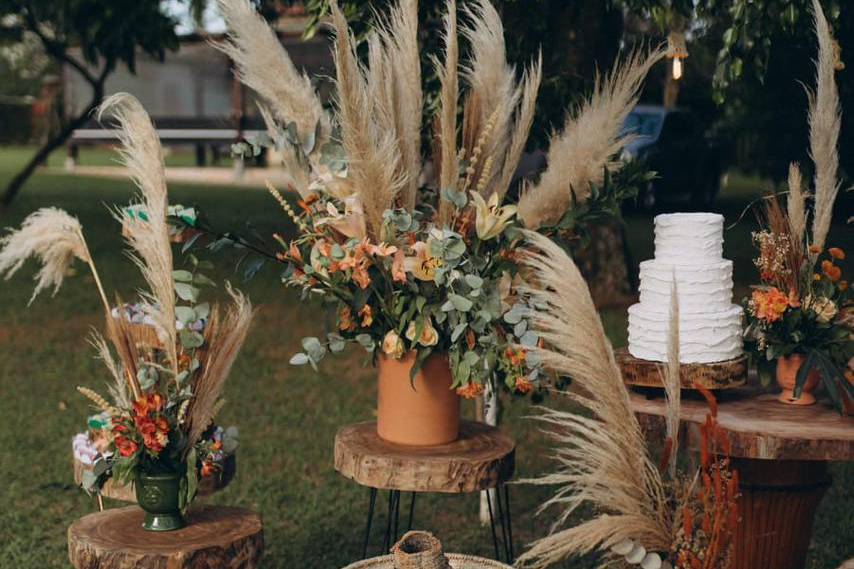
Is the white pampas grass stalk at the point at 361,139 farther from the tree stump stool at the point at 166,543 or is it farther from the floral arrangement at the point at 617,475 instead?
the tree stump stool at the point at 166,543

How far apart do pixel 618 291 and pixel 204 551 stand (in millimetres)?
5768

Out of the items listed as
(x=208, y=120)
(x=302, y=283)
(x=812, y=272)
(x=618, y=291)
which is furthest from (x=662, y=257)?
(x=208, y=120)

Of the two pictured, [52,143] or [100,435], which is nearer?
[100,435]

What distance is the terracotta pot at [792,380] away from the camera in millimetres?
3244

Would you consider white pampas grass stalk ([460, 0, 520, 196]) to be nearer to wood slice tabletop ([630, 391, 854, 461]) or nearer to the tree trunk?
wood slice tabletop ([630, 391, 854, 461])

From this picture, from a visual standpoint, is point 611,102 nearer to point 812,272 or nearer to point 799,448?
point 812,272

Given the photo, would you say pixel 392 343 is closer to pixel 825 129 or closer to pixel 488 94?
pixel 488 94

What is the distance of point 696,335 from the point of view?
308cm

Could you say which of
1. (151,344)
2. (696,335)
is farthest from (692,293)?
(151,344)

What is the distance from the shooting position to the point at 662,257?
10.3 ft

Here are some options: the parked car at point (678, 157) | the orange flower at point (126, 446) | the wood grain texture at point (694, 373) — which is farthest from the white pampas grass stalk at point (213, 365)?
the parked car at point (678, 157)

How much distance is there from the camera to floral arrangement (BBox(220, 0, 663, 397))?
2871 mm

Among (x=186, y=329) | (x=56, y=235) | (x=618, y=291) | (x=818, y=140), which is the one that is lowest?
(x=618, y=291)

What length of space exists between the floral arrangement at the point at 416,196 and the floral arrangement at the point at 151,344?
0.22 metres
